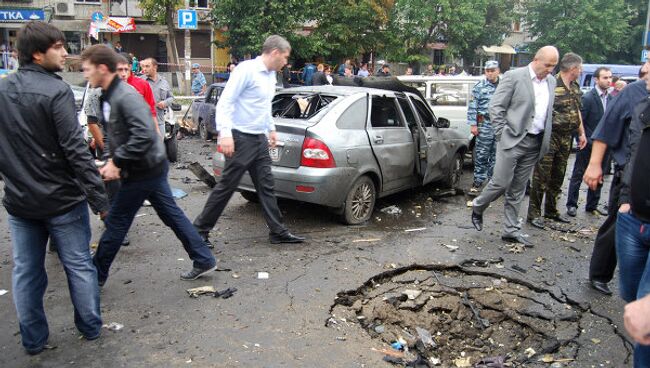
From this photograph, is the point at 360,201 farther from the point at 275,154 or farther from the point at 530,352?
the point at 530,352

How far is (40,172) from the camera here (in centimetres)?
328

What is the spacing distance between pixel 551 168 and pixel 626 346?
11.1 ft

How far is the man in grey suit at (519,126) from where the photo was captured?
19.5 feet

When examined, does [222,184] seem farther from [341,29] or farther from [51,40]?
[341,29]

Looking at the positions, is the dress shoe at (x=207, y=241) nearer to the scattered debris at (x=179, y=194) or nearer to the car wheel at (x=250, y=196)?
the car wheel at (x=250, y=196)

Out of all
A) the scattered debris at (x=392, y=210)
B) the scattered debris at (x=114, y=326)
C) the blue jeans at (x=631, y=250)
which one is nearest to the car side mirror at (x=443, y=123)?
the scattered debris at (x=392, y=210)

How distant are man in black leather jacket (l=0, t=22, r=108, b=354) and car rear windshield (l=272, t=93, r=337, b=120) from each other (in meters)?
3.44

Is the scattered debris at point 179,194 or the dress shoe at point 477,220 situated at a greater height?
the dress shoe at point 477,220

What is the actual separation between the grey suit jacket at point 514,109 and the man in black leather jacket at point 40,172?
428cm

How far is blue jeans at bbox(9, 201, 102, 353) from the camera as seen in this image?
3.42 metres

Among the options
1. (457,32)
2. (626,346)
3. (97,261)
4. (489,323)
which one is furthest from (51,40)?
(457,32)

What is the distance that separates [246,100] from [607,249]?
141 inches

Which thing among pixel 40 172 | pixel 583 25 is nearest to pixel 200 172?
pixel 40 172

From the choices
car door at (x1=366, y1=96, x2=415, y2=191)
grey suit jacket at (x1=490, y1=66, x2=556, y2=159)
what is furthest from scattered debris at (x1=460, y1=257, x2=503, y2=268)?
car door at (x1=366, y1=96, x2=415, y2=191)
